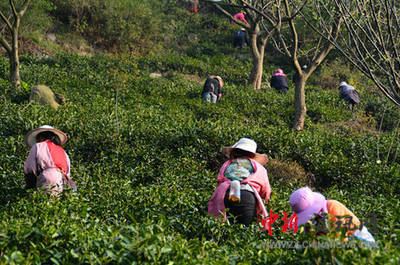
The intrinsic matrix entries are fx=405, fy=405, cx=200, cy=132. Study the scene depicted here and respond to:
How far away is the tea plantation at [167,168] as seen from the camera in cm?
387

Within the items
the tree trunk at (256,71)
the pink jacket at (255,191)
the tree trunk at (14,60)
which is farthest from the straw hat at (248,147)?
the tree trunk at (256,71)

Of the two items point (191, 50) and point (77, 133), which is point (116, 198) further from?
point (191, 50)

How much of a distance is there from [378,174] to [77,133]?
6.70m

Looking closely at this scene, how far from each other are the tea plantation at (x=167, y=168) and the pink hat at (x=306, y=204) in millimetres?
508

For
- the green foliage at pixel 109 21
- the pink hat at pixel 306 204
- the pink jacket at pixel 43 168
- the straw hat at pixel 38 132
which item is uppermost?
the green foliage at pixel 109 21

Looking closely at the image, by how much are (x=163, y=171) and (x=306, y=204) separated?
13.5 feet

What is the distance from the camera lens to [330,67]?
73.6ft

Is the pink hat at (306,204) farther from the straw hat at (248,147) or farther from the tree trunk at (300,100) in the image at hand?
the tree trunk at (300,100)

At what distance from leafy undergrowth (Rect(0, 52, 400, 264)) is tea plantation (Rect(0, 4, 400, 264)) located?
0.02m

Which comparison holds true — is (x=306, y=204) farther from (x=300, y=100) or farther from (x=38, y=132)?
(x=300, y=100)

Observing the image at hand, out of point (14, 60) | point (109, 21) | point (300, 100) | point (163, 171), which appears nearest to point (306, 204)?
point (163, 171)

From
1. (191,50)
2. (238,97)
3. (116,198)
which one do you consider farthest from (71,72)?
(116,198)

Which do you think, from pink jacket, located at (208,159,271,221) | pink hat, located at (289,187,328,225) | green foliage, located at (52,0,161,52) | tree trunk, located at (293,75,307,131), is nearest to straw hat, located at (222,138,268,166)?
pink jacket, located at (208,159,271,221)

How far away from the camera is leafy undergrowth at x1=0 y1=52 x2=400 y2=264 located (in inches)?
152
